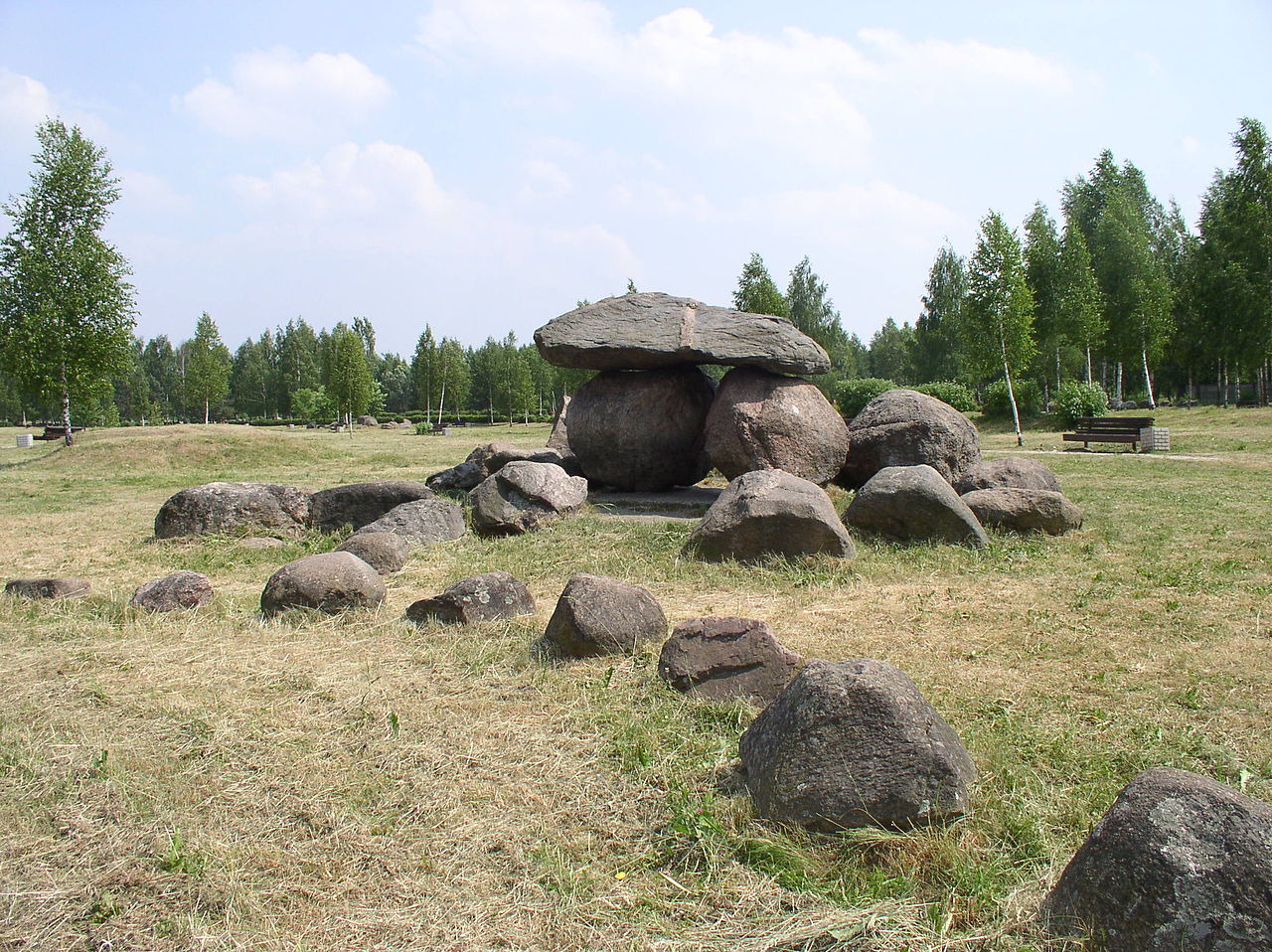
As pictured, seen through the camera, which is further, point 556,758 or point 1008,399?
point 1008,399

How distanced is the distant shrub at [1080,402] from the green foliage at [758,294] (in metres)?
11.8

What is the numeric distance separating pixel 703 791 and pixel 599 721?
0.95 metres

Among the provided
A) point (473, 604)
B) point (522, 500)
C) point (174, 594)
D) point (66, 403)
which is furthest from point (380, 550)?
point (66, 403)

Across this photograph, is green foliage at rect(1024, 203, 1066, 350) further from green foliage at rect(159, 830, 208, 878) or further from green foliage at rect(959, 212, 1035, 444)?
green foliage at rect(159, 830, 208, 878)

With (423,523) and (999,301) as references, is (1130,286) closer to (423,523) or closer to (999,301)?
(999,301)

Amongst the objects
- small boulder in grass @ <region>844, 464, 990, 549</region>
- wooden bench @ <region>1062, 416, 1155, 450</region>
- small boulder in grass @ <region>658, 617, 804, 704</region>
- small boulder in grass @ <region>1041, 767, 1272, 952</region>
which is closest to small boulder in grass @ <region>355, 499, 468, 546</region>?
small boulder in grass @ <region>844, 464, 990, 549</region>

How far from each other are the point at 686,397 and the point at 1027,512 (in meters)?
5.18

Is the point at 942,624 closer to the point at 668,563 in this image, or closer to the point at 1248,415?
the point at 668,563

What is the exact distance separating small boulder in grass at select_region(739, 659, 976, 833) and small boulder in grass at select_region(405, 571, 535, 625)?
10.6ft

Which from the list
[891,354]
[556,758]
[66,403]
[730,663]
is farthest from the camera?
[891,354]

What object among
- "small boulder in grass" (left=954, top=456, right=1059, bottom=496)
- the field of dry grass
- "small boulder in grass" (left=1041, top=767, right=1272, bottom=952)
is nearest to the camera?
"small boulder in grass" (left=1041, top=767, right=1272, bottom=952)

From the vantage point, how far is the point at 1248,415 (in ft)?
87.1

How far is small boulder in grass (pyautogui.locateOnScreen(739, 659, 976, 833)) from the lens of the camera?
3.46 metres

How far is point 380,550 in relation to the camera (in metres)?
8.70
